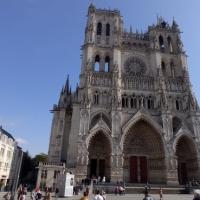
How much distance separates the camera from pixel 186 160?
25656 mm

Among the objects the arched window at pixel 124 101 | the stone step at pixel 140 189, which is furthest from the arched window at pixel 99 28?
the stone step at pixel 140 189

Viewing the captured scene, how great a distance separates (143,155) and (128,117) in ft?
16.1

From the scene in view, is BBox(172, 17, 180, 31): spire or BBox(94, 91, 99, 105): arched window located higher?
BBox(172, 17, 180, 31): spire

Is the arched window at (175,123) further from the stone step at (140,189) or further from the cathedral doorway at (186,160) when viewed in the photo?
the stone step at (140,189)

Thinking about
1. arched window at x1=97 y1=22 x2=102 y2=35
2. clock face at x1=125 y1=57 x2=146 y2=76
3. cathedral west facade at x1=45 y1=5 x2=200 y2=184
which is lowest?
cathedral west facade at x1=45 y1=5 x2=200 y2=184

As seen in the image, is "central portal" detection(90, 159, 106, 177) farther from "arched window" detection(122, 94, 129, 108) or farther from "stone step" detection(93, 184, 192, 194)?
"arched window" detection(122, 94, 129, 108)

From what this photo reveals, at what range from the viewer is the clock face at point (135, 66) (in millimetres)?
29602

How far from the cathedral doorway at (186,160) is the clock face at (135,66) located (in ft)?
34.9

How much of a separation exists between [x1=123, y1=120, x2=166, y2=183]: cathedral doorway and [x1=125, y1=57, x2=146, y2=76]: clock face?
7.69m

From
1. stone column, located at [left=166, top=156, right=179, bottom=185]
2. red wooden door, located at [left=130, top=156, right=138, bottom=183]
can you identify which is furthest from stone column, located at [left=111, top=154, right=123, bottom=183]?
stone column, located at [left=166, top=156, right=179, bottom=185]

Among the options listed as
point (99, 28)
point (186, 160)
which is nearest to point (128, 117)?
point (186, 160)

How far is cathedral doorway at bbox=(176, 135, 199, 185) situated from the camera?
24359 millimetres

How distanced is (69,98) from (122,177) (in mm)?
12457

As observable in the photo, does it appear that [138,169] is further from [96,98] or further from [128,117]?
[96,98]
